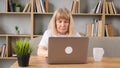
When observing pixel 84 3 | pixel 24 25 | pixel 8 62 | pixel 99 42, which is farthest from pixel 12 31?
pixel 99 42

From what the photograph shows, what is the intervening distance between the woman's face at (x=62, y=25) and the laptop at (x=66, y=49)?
60 cm

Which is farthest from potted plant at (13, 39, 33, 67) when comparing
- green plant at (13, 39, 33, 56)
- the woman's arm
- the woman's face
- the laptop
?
the woman's face

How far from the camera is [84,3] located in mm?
4070

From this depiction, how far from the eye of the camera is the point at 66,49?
1.70 meters

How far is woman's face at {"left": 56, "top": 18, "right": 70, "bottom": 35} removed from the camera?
2.32 m

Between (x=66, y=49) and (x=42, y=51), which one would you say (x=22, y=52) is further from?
(x=42, y=51)

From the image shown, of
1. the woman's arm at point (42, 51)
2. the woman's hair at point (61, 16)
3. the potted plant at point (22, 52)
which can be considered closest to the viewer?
the potted plant at point (22, 52)

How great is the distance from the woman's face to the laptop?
603 mm

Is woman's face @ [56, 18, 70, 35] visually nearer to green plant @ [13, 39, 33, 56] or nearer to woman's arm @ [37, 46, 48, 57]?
woman's arm @ [37, 46, 48, 57]

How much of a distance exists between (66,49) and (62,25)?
630mm

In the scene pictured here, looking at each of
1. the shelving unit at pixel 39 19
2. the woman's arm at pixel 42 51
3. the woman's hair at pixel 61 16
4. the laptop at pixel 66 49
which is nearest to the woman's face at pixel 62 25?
the woman's hair at pixel 61 16

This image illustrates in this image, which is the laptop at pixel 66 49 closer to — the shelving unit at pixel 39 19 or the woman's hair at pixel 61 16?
the woman's hair at pixel 61 16

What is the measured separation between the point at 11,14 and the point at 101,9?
1.52m

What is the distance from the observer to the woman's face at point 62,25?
2.32 metres
